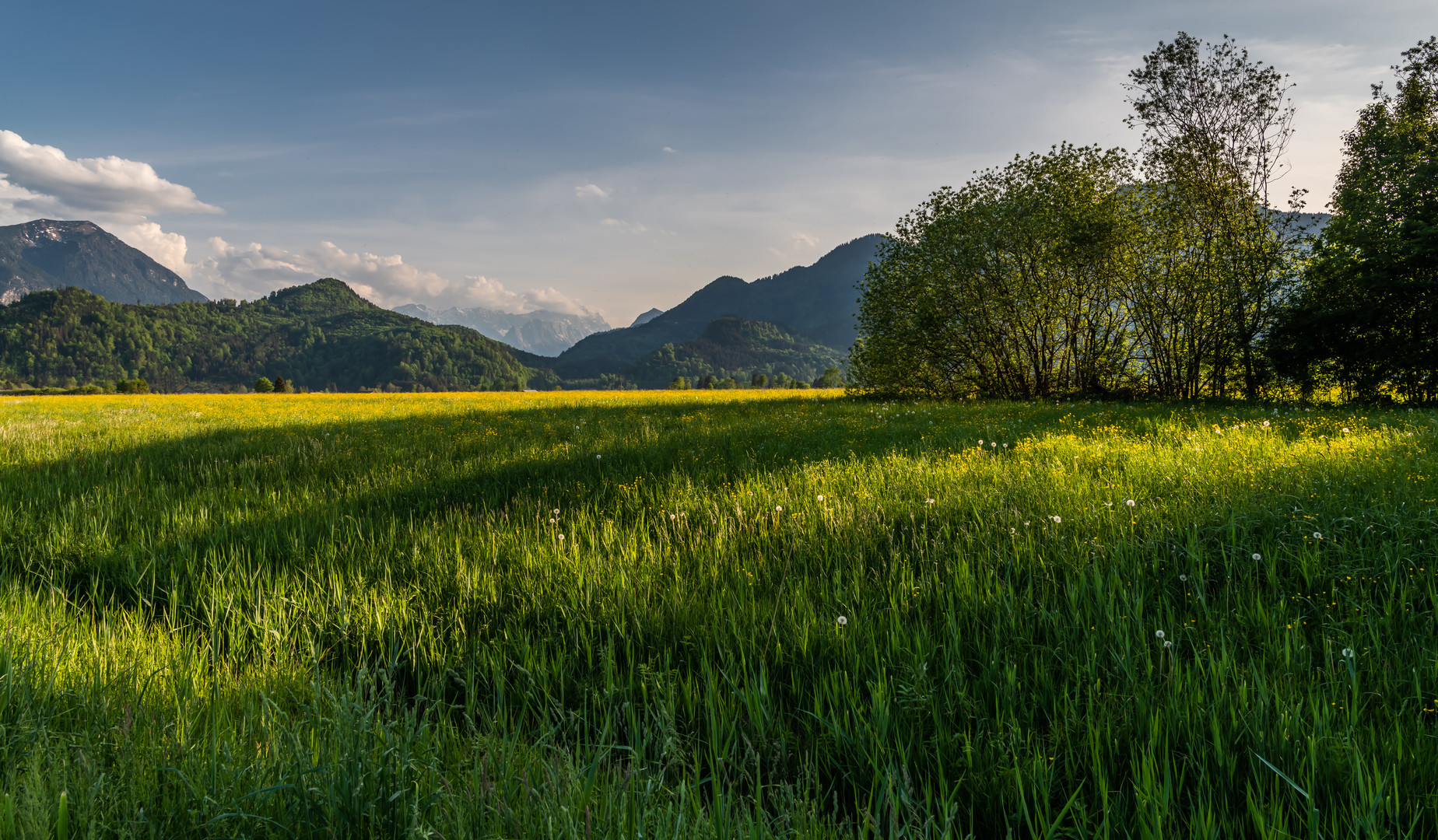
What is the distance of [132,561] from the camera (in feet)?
11.6

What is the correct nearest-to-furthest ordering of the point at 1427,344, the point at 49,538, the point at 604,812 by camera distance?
1. the point at 604,812
2. the point at 49,538
3. the point at 1427,344

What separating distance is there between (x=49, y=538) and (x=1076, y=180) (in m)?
26.2

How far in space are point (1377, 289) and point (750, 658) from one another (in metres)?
21.0

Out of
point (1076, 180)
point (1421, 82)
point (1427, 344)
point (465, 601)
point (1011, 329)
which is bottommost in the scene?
point (465, 601)

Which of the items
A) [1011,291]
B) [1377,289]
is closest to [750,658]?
[1377,289]

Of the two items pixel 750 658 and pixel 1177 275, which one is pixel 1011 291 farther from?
pixel 750 658

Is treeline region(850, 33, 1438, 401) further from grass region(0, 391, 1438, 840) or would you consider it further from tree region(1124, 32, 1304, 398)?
grass region(0, 391, 1438, 840)

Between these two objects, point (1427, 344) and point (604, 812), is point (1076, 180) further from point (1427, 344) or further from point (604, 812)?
point (604, 812)

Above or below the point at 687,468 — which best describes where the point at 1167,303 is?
above

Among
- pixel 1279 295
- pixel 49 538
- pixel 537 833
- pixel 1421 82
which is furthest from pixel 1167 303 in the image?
pixel 49 538

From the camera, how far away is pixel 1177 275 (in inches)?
706

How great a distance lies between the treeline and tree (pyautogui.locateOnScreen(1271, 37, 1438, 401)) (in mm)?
43

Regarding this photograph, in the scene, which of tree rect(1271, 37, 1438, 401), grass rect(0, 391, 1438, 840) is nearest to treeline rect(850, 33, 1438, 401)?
tree rect(1271, 37, 1438, 401)

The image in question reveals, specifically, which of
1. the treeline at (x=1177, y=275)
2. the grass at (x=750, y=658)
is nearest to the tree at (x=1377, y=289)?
the treeline at (x=1177, y=275)
